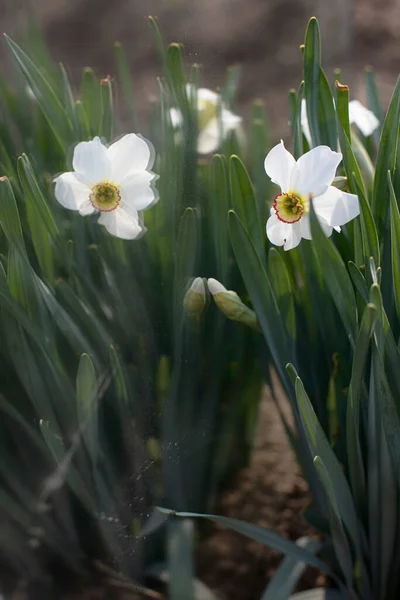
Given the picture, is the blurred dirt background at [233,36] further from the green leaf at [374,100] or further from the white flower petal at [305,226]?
the white flower petal at [305,226]

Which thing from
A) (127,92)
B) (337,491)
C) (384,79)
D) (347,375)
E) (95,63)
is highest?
(384,79)

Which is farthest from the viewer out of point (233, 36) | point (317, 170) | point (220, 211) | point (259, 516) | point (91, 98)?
point (233, 36)

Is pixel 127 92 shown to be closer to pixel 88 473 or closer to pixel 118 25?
pixel 118 25

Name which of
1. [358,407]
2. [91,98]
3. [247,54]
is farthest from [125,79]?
[247,54]

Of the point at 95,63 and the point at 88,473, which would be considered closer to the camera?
the point at 88,473

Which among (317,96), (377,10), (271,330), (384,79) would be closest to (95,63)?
(317,96)

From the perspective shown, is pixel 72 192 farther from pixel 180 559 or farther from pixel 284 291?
pixel 180 559

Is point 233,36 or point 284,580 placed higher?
point 233,36
